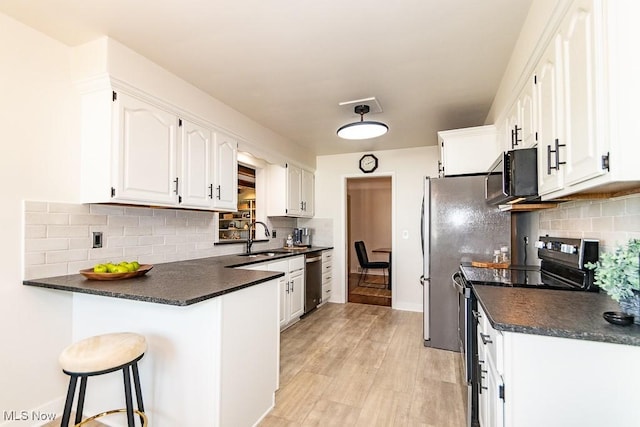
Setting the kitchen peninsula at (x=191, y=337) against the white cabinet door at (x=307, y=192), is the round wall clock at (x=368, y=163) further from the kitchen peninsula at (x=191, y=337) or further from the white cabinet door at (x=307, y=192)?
the kitchen peninsula at (x=191, y=337)

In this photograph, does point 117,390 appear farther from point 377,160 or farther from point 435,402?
point 377,160

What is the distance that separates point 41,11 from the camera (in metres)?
1.79

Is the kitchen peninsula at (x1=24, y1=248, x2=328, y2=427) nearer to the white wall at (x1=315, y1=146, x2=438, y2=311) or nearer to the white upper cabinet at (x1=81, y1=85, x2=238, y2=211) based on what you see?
the white upper cabinet at (x1=81, y1=85, x2=238, y2=211)

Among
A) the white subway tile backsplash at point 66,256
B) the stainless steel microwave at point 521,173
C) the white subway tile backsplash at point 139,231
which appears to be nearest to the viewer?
the stainless steel microwave at point 521,173

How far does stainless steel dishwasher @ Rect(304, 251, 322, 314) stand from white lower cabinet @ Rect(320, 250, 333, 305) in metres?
0.16

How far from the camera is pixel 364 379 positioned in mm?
2506

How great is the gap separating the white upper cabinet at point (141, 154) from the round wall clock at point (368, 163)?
2628mm

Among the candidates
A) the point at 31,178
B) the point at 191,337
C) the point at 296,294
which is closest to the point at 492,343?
the point at 191,337

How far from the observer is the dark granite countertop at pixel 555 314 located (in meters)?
0.99

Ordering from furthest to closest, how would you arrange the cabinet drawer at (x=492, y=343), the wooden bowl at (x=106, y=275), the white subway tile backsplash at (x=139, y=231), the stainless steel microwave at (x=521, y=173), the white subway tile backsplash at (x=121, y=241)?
the white subway tile backsplash at (x=139, y=231) < the white subway tile backsplash at (x=121, y=241) < the wooden bowl at (x=106, y=275) < the stainless steel microwave at (x=521, y=173) < the cabinet drawer at (x=492, y=343)

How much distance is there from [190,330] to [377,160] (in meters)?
3.83

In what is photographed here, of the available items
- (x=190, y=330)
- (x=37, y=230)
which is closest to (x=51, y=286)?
(x=37, y=230)
